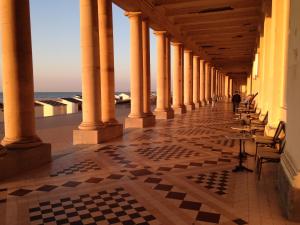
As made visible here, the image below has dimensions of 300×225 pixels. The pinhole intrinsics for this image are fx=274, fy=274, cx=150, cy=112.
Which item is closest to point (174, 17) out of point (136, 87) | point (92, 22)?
point (136, 87)

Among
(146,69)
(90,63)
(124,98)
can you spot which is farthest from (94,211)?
(124,98)

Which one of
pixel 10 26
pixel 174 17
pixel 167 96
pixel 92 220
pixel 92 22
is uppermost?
pixel 174 17

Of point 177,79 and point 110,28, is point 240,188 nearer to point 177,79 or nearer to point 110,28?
point 110,28

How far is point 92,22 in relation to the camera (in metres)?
11.4

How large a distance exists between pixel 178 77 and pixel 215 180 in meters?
20.6

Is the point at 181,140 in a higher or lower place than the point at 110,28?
lower

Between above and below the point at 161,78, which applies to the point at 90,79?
below

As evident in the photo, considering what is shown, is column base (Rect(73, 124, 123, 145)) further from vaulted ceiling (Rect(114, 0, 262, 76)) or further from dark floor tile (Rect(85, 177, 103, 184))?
vaulted ceiling (Rect(114, 0, 262, 76))

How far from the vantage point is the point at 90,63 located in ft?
37.7

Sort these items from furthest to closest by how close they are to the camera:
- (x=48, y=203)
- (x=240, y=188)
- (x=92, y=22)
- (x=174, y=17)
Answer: (x=174, y=17), (x=92, y=22), (x=240, y=188), (x=48, y=203)

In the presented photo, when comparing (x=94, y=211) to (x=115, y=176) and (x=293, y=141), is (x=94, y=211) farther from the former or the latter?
(x=293, y=141)

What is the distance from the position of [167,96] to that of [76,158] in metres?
14.1

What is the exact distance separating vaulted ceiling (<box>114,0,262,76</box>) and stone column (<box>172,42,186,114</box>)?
1046 millimetres

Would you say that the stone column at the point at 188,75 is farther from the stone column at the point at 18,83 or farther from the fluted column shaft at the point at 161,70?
the stone column at the point at 18,83
